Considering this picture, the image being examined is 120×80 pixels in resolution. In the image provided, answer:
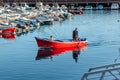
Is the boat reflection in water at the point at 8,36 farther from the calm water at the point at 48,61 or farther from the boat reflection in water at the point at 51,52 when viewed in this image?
the boat reflection in water at the point at 51,52

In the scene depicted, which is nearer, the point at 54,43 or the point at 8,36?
the point at 54,43

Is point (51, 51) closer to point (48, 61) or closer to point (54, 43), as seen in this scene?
point (54, 43)

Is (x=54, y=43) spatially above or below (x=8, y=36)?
above

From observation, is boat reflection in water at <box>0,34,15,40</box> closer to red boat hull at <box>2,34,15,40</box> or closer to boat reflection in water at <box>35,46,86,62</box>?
red boat hull at <box>2,34,15,40</box>

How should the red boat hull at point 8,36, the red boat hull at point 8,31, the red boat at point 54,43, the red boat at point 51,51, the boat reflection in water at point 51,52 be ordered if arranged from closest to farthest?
the boat reflection in water at point 51,52, the red boat at point 51,51, the red boat at point 54,43, the red boat hull at point 8,36, the red boat hull at point 8,31

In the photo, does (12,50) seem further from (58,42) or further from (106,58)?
(106,58)

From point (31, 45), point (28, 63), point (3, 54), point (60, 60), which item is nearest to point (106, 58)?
point (60, 60)

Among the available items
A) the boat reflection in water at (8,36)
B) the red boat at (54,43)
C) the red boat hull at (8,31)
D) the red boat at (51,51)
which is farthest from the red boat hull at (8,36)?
the red boat at (51,51)

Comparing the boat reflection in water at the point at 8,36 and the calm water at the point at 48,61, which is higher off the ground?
the calm water at the point at 48,61

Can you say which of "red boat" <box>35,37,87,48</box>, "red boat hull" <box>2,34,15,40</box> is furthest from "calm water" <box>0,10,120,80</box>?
"red boat hull" <box>2,34,15,40</box>

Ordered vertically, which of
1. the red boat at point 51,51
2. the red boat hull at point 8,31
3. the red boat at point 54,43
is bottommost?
the red boat hull at point 8,31

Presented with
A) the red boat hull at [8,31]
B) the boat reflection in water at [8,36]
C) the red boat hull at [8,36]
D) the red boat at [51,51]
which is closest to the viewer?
the red boat at [51,51]

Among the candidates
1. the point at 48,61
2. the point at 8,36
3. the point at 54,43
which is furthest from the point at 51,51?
the point at 8,36

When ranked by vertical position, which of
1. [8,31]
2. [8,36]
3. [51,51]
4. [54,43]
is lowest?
[8,36]
